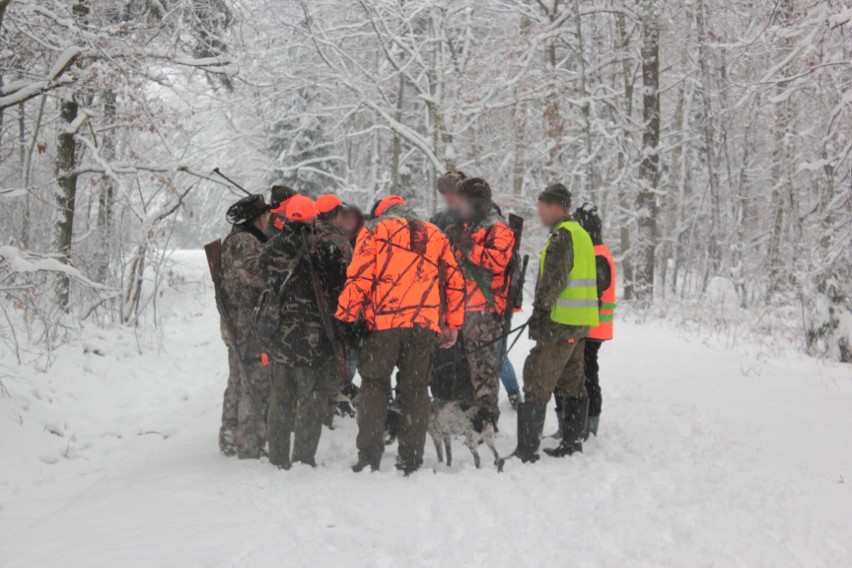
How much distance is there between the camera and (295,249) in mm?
4793

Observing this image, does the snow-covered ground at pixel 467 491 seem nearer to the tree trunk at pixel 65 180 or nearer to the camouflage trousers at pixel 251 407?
the camouflage trousers at pixel 251 407

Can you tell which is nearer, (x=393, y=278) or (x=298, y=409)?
(x=393, y=278)

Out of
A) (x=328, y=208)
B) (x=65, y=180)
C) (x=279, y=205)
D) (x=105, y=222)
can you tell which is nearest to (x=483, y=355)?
(x=328, y=208)

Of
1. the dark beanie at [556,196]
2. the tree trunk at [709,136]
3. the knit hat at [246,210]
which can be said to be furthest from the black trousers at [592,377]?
the tree trunk at [709,136]

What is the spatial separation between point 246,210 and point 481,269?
193cm

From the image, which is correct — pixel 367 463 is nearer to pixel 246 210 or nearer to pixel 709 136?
pixel 246 210

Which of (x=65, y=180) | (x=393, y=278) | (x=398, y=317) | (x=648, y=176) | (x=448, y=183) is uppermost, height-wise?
(x=648, y=176)

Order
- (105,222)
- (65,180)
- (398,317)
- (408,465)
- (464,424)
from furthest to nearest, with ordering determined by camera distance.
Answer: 1. (105,222)
2. (65,180)
3. (464,424)
4. (408,465)
5. (398,317)

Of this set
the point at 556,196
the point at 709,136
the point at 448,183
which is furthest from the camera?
the point at 709,136

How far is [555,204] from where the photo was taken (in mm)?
4969

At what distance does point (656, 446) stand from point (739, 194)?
19517 mm

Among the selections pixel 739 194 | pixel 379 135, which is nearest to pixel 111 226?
pixel 379 135

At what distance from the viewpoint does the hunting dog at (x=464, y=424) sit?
4698 mm

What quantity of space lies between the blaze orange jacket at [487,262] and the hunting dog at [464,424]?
958 millimetres
